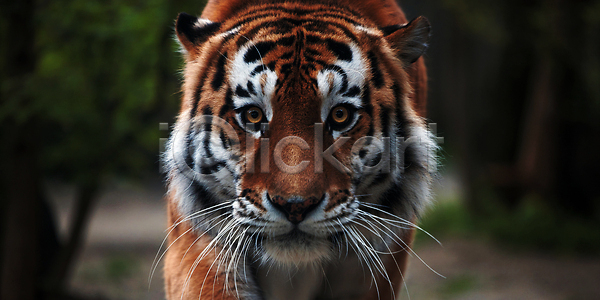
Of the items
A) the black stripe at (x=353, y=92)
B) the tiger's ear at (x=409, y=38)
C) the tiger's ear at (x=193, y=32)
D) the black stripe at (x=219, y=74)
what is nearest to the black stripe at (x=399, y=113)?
the tiger's ear at (x=409, y=38)

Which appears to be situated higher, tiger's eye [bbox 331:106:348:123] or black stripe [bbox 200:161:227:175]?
tiger's eye [bbox 331:106:348:123]

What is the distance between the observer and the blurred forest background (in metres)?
4.27

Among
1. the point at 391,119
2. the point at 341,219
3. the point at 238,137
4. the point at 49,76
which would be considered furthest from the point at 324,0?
the point at 49,76

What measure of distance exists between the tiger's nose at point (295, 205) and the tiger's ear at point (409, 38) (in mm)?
783

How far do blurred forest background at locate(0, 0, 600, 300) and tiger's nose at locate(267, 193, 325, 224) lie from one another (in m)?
1.71

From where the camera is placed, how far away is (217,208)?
2373mm

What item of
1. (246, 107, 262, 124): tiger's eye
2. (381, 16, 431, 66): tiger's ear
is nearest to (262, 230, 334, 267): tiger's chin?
(246, 107, 262, 124): tiger's eye

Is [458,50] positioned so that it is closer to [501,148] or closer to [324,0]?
[501,148]

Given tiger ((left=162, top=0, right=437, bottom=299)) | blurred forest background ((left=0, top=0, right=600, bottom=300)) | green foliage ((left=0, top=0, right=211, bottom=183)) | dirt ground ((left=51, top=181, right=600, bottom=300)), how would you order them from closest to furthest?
tiger ((left=162, top=0, right=437, bottom=299)) < green foliage ((left=0, top=0, right=211, bottom=183)) < blurred forest background ((left=0, top=0, right=600, bottom=300)) < dirt ground ((left=51, top=181, right=600, bottom=300))

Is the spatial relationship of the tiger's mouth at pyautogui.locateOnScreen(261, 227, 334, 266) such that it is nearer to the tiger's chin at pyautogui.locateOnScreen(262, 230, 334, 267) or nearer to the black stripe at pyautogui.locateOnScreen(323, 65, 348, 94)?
the tiger's chin at pyautogui.locateOnScreen(262, 230, 334, 267)

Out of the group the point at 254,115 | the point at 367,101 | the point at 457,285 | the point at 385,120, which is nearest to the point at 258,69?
the point at 254,115

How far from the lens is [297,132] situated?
6.67 feet

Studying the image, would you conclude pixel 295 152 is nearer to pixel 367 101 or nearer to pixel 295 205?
pixel 295 205

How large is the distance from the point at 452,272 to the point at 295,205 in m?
6.15
